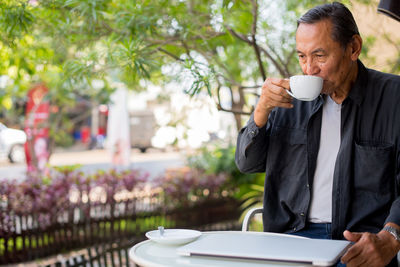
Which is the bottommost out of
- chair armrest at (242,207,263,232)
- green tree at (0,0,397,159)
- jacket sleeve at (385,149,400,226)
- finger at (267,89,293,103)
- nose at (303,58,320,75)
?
chair armrest at (242,207,263,232)

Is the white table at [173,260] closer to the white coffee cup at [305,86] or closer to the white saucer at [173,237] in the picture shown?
the white saucer at [173,237]

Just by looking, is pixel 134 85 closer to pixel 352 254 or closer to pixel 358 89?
pixel 358 89

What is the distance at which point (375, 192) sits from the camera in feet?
6.46

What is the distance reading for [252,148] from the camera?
6.89 ft

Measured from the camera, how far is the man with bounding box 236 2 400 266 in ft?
6.44

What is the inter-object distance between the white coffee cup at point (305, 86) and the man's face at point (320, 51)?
185mm

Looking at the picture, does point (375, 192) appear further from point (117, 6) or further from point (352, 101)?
point (117, 6)

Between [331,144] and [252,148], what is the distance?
0.33 metres

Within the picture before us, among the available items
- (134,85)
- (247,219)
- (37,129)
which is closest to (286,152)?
(247,219)

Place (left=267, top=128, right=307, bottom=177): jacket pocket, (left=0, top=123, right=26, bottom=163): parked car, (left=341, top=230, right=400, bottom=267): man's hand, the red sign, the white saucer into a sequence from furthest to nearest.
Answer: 1. (left=0, top=123, right=26, bottom=163): parked car
2. the red sign
3. (left=267, top=128, right=307, bottom=177): jacket pocket
4. the white saucer
5. (left=341, top=230, right=400, bottom=267): man's hand

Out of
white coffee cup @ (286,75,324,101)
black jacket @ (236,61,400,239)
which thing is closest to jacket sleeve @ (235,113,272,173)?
black jacket @ (236,61,400,239)

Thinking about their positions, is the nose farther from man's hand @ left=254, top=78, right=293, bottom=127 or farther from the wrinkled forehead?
man's hand @ left=254, top=78, right=293, bottom=127

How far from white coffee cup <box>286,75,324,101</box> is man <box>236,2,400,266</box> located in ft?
0.20


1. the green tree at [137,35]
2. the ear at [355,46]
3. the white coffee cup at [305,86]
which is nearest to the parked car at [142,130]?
the green tree at [137,35]
